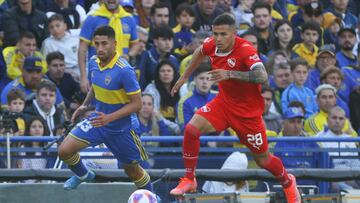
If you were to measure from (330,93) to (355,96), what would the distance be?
109 centimetres

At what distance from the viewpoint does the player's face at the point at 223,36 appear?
1486 cm

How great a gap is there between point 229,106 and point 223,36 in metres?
0.86

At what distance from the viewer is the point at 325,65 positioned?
20.7 metres

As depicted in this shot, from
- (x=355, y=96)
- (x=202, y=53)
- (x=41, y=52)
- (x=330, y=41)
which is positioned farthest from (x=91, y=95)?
(x=330, y=41)

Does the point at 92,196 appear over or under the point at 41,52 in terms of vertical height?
under

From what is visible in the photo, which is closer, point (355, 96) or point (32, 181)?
point (32, 181)

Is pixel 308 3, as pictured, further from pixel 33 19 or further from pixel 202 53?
pixel 202 53

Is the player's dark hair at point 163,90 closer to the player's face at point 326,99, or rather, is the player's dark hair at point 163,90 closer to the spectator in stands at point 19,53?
the spectator in stands at point 19,53

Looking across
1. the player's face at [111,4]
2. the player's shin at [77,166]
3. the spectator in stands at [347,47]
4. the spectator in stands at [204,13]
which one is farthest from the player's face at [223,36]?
the spectator in stands at [347,47]

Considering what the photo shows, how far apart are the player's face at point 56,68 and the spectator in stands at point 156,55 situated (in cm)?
122

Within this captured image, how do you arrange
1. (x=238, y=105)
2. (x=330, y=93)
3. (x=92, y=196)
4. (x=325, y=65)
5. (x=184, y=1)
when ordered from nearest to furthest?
(x=238, y=105), (x=92, y=196), (x=330, y=93), (x=325, y=65), (x=184, y=1)

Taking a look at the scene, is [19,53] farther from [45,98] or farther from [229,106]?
[229,106]

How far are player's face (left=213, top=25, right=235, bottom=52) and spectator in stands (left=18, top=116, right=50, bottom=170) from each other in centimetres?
332

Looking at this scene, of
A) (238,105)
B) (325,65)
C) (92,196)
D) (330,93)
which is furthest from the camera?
(325,65)
